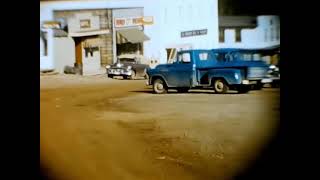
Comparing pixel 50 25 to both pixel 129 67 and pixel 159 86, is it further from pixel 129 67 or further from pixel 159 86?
pixel 159 86

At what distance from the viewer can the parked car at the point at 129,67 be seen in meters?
3.01

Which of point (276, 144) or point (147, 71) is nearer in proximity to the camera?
point (276, 144)

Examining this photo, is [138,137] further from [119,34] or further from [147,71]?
[119,34]

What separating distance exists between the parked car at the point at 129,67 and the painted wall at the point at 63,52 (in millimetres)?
226

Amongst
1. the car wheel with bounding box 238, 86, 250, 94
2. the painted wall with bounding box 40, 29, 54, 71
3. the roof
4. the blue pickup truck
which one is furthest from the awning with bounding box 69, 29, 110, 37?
the car wheel with bounding box 238, 86, 250, 94

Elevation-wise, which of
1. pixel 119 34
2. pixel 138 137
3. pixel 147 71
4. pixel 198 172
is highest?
pixel 119 34

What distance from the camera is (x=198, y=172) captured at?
9.05ft

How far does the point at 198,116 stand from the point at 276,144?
464mm

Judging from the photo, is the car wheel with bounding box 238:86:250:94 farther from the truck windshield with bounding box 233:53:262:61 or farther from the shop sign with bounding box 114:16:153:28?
the shop sign with bounding box 114:16:153:28

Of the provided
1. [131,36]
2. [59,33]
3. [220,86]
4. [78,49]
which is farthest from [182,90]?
[59,33]

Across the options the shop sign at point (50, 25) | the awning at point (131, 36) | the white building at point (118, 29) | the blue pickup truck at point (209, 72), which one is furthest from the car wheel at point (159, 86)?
the shop sign at point (50, 25)

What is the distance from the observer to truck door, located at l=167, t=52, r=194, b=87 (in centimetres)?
301
